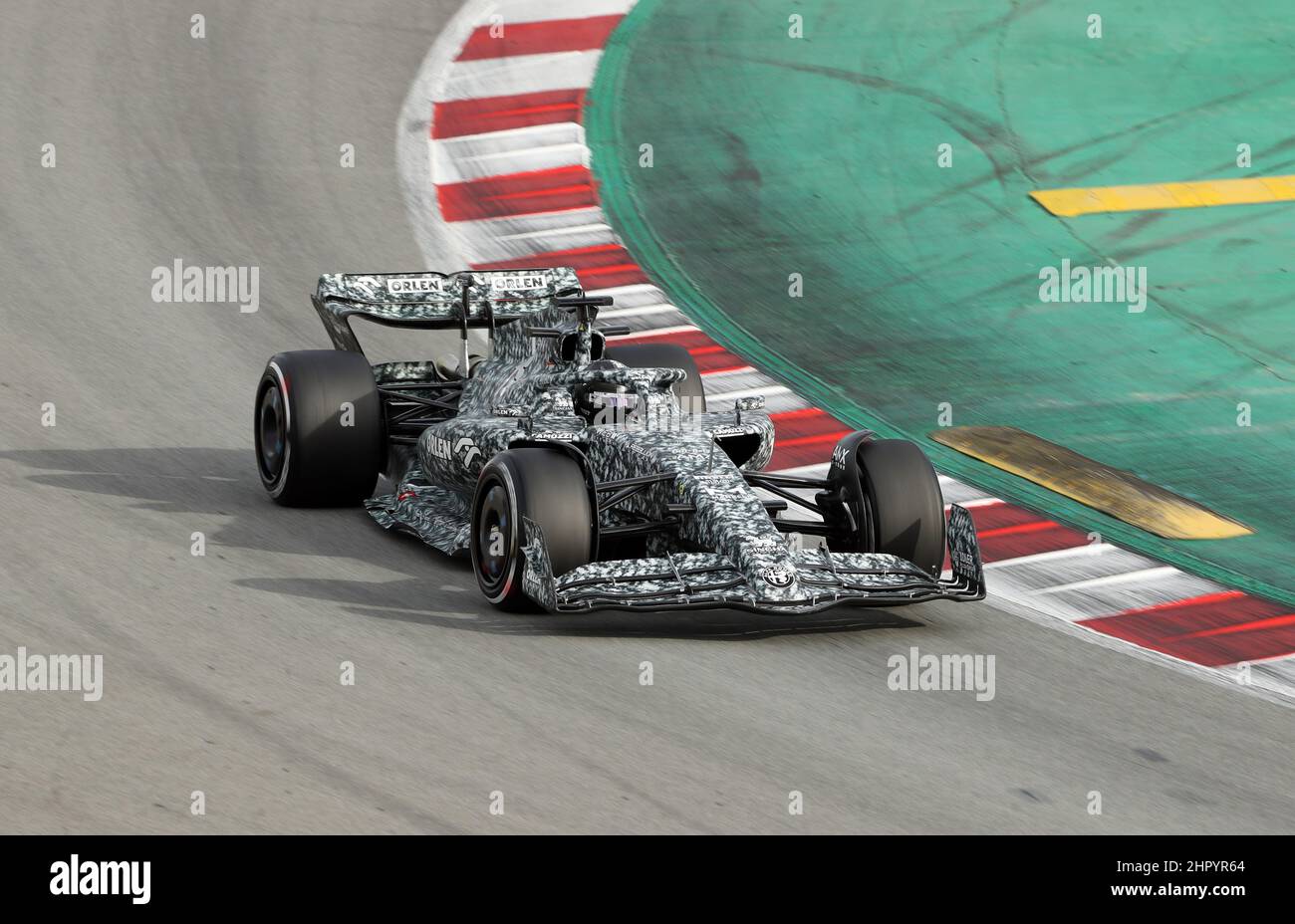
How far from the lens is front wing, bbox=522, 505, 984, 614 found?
9.20 metres

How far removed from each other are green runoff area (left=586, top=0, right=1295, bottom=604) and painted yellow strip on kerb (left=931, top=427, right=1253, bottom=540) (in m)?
0.12

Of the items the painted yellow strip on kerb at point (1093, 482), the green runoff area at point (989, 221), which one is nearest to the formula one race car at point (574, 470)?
the painted yellow strip on kerb at point (1093, 482)

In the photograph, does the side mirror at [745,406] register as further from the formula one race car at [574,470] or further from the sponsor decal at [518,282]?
the sponsor decal at [518,282]

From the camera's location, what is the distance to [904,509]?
10195 mm

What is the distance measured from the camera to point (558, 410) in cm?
1083

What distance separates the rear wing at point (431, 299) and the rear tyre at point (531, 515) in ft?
9.36

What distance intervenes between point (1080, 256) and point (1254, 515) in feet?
17.2

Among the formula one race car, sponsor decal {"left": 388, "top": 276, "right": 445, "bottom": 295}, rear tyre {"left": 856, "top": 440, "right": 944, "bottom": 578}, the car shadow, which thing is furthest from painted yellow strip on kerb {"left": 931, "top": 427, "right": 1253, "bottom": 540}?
sponsor decal {"left": 388, "top": 276, "right": 445, "bottom": 295}

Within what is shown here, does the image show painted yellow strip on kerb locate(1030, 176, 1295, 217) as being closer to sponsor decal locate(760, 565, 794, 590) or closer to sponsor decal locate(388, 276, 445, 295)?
sponsor decal locate(388, 276, 445, 295)

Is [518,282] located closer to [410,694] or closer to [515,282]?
[515,282]

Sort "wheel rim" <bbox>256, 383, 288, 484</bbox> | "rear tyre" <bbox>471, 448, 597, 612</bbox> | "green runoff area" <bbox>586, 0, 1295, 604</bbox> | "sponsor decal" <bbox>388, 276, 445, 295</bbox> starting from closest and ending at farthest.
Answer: "rear tyre" <bbox>471, 448, 597, 612</bbox> < "wheel rim" <bbox>256, 383, 288, 484</bbox> < "sponsor decal" <bbox>388, 276, 445, 295</bbox> < "green runoff area" <bbox>586, 0, 1295, 604</bbox>

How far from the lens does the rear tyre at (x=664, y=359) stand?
12.2 metres

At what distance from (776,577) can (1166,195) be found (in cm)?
1119

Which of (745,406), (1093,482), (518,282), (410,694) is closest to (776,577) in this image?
(410,694)
